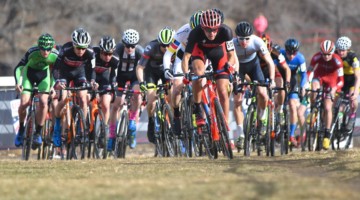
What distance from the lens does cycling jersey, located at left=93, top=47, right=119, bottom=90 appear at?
1964 centimetres

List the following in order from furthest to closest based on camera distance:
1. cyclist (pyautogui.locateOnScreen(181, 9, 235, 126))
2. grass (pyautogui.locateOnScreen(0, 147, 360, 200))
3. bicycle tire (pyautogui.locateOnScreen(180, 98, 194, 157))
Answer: bicycle tire (pyautogui.locateOnScreen(180, 98, 194, 157)), cyclist (pyautogui.locateOnScreen(181, 9, 235, 126)), grass (pyautogui.locateOnScreen(0, 147, 360, 200))

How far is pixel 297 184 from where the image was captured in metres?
10.4

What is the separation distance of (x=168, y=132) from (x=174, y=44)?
202cm

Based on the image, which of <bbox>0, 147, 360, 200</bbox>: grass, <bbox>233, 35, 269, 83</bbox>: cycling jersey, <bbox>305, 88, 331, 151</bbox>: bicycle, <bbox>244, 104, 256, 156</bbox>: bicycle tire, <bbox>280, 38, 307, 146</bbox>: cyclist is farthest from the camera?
<bbox>305, 88, 331, 151</bbox>: bicycle

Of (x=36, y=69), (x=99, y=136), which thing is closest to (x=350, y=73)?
(x=99, y=136)

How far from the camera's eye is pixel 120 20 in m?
43.9

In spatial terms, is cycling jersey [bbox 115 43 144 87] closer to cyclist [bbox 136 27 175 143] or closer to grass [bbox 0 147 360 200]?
cyclist [bbox 136 27 175 143]

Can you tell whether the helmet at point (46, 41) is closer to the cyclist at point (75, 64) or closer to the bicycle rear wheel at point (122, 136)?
the cyclist at point (75, 64)

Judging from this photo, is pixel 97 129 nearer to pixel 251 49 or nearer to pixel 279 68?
pixel 251 49

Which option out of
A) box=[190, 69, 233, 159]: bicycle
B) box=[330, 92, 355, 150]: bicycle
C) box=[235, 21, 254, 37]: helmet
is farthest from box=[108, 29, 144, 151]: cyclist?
box=[190, 69, 233, 159]: bicycle

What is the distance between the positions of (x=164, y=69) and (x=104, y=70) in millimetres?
2124

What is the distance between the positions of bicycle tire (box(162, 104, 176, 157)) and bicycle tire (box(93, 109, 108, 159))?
108cm

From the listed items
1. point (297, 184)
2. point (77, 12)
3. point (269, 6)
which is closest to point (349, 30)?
point (269, 6)

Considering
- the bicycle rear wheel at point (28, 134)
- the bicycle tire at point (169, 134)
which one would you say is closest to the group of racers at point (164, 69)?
the bicycle rear wheel at point (28, 134)
